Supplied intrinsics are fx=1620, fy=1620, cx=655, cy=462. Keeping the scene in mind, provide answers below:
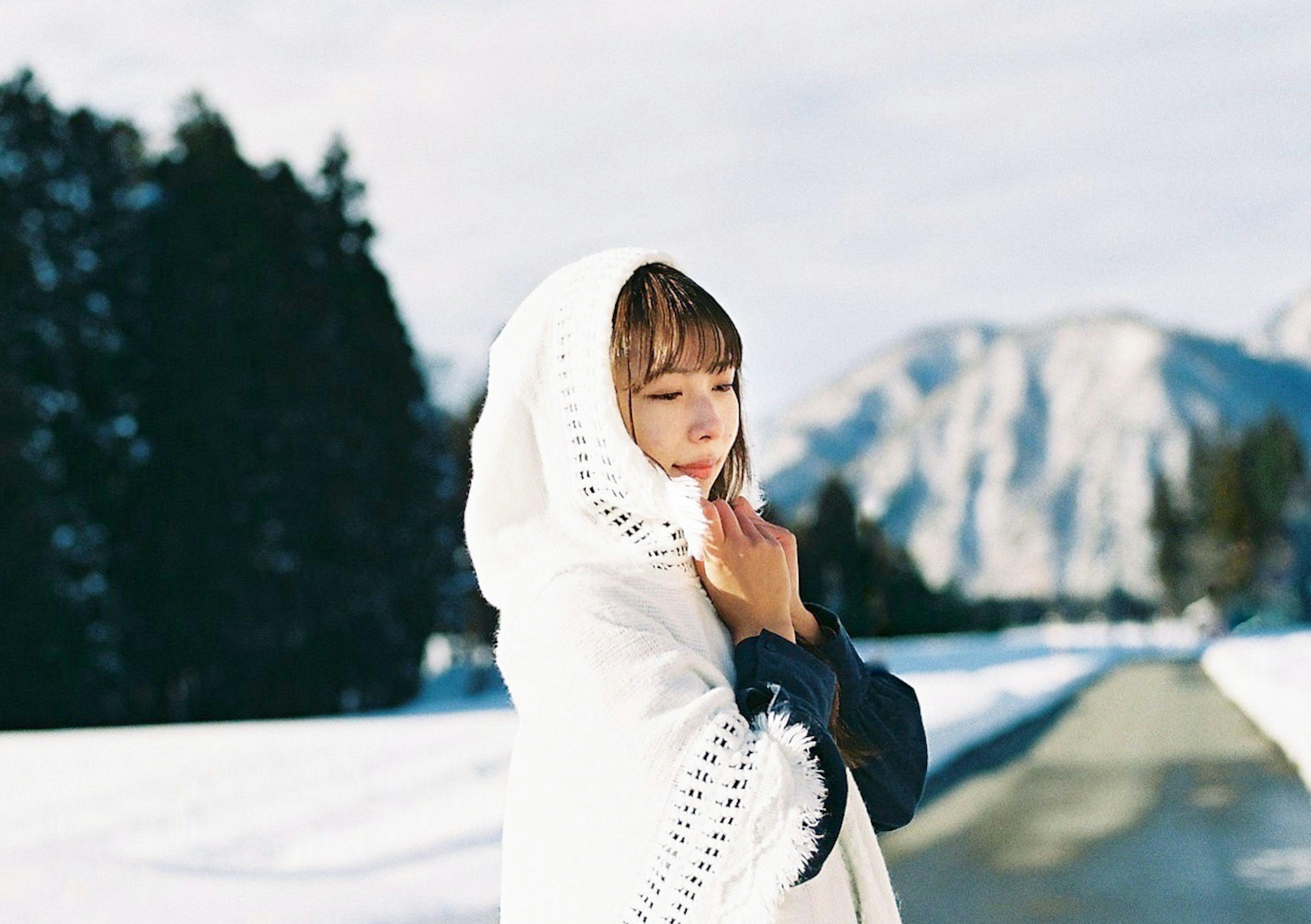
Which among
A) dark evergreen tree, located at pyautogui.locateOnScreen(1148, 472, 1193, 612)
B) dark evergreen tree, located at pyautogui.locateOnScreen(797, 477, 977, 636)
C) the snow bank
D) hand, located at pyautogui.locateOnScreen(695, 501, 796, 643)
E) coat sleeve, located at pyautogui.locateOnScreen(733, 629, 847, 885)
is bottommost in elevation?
dark evergreen tree, located at pyautogui.locateOnScreen(1148, 472, 1193, 612)

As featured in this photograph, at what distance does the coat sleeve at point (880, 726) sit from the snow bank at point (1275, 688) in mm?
12217

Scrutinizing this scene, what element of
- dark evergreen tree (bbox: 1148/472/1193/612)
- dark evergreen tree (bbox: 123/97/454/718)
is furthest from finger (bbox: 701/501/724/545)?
dark evergreen tree (bbox: 1148/472/1193/612)

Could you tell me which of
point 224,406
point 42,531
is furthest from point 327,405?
point 42,531

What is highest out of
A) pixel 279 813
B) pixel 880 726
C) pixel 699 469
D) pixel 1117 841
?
pixel 699 469

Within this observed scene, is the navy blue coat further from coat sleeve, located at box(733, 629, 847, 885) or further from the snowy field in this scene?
the snowy field

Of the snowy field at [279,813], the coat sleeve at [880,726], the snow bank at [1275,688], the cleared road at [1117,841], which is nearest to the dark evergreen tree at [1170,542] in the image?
the snow bank at [1275,688]

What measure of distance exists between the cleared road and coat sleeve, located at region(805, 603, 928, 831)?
19.4 ft

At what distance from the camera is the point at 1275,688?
2275cm

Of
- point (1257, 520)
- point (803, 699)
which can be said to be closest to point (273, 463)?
point (803, 699)

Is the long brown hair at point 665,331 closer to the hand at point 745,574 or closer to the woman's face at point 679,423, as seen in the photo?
the woman's face at point 679,423

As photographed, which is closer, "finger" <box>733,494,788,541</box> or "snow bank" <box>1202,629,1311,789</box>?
"finger" <box>733,494,788,541</box>

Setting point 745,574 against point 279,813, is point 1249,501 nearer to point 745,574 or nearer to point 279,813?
point 279,813

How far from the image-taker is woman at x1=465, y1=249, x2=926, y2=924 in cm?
169

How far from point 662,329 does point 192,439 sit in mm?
33077
